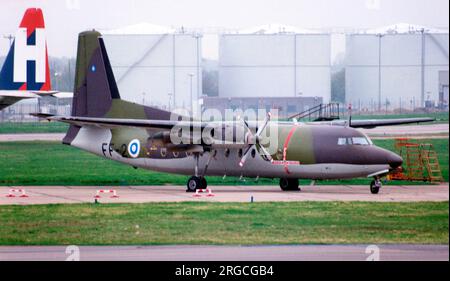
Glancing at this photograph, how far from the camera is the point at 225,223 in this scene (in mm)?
22578

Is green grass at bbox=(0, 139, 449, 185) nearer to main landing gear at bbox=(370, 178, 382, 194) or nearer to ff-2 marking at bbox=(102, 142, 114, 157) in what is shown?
main landing gear at bbox=(370, 178, 382, 194)

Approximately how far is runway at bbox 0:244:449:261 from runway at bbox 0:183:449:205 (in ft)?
31.1

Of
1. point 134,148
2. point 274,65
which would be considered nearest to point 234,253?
point 134,148

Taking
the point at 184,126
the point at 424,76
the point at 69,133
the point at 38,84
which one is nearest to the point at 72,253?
the point at 184,126

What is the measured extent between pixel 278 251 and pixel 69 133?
1707cm

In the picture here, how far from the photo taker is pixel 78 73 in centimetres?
3416

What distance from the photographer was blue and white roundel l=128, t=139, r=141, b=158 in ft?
106

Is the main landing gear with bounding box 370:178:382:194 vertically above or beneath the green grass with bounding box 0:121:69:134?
beneath

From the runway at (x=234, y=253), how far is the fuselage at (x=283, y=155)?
36.9 ft

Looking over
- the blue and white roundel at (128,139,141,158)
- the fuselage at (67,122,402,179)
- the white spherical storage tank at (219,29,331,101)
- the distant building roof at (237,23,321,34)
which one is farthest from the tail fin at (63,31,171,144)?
the distant building roof at (237,23,321,34)

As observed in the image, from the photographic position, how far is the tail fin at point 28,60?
48.7m

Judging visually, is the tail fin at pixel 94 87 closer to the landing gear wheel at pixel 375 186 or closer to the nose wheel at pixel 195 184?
the nose wheel at pixel 195 184

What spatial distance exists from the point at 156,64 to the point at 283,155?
45.0 metres

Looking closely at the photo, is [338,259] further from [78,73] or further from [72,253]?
[78,73]
